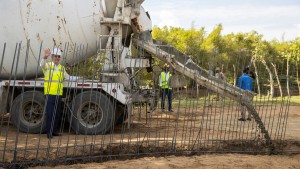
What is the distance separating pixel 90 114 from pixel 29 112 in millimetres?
1284

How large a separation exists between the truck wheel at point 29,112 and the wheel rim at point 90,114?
0.76 m

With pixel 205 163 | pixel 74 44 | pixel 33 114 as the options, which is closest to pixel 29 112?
pixel 33 114

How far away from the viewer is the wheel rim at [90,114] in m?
7.81

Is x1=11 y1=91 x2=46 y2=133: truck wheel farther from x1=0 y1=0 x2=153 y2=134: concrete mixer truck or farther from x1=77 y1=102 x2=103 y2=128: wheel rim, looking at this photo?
x1=77 y1=102 x2=103 y2=128: wheel rim

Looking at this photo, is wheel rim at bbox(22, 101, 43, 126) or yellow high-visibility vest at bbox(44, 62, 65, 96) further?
wheel rim at bbox(22, 101, 43, 126)

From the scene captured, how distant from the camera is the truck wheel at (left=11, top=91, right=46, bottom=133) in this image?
26.1 ft

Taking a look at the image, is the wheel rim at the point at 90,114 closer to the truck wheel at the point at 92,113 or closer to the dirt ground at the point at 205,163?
the truck wheel at the point at 92,113

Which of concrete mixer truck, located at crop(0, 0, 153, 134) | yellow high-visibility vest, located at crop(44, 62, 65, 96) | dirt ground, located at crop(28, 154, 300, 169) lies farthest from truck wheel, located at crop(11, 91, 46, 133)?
dirt ground, located at crop(28, 154, 300, 169)

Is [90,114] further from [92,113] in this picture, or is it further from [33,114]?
[33,114]

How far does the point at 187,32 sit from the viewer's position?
30.9 meters

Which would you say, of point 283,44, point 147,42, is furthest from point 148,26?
point 283,44

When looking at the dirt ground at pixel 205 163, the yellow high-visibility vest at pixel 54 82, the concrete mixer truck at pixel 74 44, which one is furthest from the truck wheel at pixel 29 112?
the dirt ground at pixel 205 163

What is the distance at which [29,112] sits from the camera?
809 cm

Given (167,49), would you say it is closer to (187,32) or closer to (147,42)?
(147,42)
